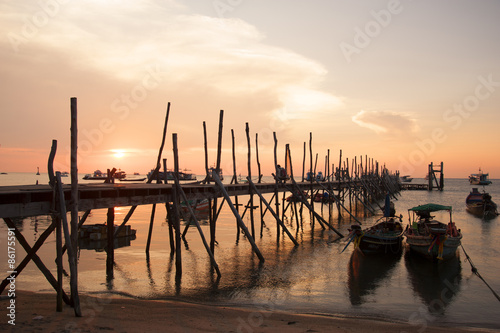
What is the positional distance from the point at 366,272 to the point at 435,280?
3161 millimetres

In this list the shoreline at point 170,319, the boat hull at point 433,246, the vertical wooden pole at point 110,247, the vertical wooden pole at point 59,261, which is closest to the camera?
the shoreline at point 170,319

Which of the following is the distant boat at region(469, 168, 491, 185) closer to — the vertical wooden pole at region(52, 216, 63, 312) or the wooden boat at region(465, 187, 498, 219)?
the wooden boat at region(465, 187, 498, 219)

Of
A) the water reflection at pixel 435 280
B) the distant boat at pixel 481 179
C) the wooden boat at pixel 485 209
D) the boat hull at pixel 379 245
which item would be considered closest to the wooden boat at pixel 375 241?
the boat hull at pixel 379 245

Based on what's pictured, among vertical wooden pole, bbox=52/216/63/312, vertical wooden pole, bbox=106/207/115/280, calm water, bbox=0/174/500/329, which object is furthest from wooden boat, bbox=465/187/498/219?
vertical wooden pole, bbox=52/216/63/312

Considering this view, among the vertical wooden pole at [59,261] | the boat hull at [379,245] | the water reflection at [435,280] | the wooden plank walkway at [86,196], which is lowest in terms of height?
the water reflection at [435,280]

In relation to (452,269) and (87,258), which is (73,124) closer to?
(87,258)

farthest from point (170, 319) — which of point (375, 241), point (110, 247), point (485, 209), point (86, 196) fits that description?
point (485, 209)

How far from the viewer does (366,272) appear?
18531 mm

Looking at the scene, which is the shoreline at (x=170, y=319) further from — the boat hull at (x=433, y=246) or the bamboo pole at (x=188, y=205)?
the boat hull at (x=433, y=246)

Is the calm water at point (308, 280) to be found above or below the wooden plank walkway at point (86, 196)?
below

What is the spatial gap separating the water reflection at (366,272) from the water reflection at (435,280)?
3.42 ft

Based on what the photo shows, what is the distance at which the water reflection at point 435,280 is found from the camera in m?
14.4

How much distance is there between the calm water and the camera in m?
13.5

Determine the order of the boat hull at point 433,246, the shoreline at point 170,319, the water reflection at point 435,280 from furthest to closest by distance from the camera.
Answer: the boat hull at point 433,246 → the water reflection at point 435,280 → the shoreline at point 170,319
